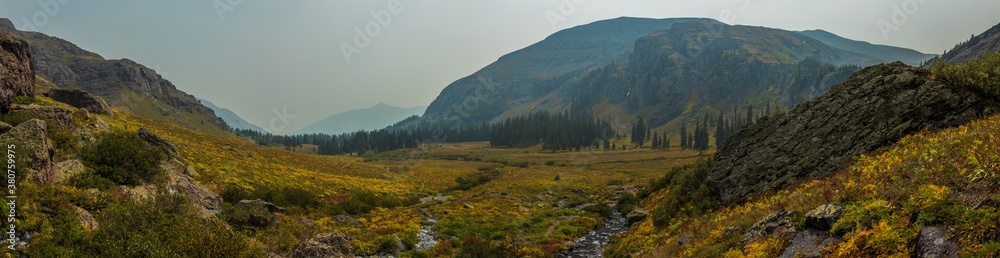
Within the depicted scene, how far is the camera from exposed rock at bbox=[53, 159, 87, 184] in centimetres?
1778

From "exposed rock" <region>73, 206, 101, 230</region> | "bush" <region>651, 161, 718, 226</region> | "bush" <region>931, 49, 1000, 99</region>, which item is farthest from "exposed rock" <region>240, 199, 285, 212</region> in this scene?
"bush" <region>931, 49, 1000, 99</region>

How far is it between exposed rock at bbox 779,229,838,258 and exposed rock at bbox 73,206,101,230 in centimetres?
2393

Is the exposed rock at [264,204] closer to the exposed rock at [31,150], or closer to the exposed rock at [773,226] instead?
the exposed rock at [31,150]

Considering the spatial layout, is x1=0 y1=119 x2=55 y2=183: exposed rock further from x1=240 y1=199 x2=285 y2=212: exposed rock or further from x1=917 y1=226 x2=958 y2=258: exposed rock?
x1=917 y1=226 x2=958 y2=258: exposed rock

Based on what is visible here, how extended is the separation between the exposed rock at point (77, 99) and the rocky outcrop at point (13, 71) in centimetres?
1891

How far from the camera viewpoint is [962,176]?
10430 mm

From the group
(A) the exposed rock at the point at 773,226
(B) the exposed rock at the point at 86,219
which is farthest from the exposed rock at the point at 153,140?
(A) the exposed rock at the point at 773,226

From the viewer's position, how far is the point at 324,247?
65.4ft

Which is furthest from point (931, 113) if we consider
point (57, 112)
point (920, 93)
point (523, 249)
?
point (57, 112)

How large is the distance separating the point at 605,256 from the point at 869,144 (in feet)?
47.6

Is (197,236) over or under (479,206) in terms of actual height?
over

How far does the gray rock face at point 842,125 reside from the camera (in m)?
18.2

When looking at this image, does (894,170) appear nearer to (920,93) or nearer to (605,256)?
(920,93)

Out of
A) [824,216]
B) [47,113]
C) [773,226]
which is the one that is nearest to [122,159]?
[47,113]
